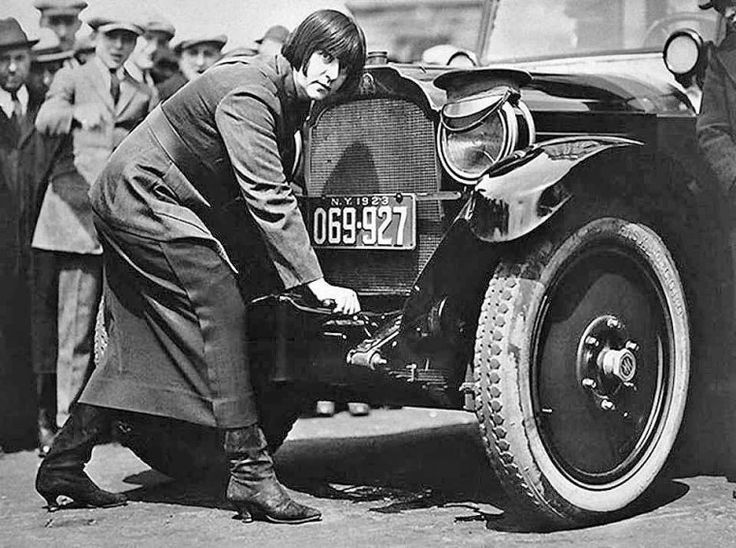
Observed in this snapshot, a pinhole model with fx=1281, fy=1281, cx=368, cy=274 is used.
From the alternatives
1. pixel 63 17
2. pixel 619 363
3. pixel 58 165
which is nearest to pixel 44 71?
pixel 63 17

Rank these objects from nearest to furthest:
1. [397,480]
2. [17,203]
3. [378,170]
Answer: [378,170], [397,480], [17,203]

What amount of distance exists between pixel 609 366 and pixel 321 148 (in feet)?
4.26

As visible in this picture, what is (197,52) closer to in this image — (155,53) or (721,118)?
(155,53)

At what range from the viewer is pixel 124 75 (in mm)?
5895

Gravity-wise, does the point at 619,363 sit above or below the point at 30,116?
below

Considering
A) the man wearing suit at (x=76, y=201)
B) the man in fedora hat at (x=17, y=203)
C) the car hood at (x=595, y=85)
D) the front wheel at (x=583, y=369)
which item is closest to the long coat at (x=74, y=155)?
the man wearing suit at (x=76, y=201)

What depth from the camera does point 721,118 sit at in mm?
4531

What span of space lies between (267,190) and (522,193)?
30.6 inches

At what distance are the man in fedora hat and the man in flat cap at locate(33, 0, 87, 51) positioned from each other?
130mm

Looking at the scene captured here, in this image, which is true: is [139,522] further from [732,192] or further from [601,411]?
[732,192]

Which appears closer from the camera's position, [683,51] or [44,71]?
[683,51]

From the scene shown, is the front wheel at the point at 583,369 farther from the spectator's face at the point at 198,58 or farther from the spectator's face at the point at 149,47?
the spectator's face at the point at 198,58

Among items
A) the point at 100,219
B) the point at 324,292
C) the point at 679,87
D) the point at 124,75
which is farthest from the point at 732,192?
the point at 124,75

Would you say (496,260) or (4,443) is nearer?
(496,260)
